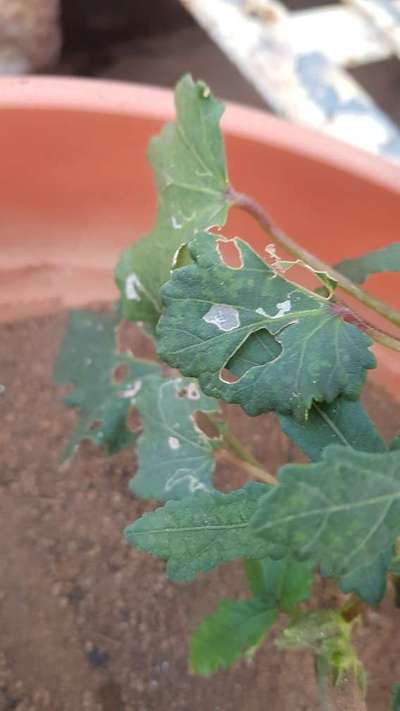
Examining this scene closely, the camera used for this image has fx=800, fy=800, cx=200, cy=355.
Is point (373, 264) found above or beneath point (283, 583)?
above

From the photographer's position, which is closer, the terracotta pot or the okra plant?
the okra plant

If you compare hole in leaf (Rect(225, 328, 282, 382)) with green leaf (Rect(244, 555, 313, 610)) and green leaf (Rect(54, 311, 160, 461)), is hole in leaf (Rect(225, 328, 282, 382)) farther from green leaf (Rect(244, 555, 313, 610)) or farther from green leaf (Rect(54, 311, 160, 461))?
green leaf (Rect(54, 311, 160, 461))

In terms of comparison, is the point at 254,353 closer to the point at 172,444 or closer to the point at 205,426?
the point at 172,444

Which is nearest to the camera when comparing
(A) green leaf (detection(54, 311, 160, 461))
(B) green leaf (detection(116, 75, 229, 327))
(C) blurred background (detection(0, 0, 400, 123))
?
(B) green leaf (detection(116, 75, 229, 327))

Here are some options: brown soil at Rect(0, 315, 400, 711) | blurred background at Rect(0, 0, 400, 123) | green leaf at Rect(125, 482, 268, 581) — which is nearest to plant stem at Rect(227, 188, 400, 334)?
green leaf at Rect(125, 482, 268, 581)

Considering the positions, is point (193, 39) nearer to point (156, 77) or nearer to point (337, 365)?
point (156, 77)

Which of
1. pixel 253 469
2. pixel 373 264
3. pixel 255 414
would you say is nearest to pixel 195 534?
pixel 255 414
